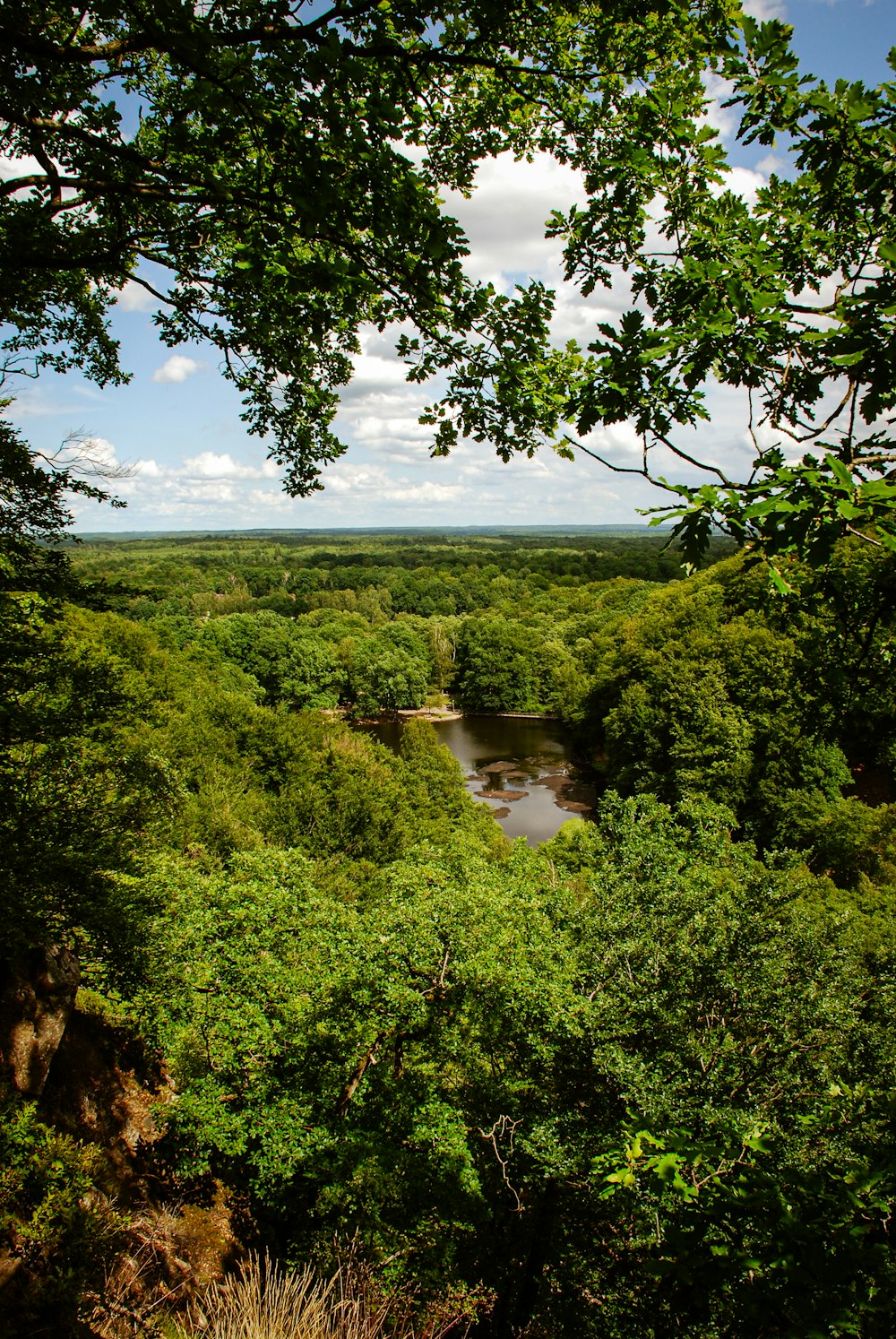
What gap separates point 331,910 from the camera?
1047cm

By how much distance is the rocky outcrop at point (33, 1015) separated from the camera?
726cm

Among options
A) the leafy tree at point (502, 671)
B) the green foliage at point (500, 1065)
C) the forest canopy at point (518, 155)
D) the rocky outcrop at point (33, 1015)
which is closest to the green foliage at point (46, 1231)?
the green foliage at point (500, 1065)

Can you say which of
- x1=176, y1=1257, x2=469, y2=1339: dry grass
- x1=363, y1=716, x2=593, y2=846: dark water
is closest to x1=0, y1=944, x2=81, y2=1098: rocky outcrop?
x1=176, y1=1257, x2=469, y2=1339: dry grass

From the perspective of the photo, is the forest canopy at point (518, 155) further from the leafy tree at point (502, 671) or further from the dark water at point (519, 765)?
the leafy tree at point (502, 671)

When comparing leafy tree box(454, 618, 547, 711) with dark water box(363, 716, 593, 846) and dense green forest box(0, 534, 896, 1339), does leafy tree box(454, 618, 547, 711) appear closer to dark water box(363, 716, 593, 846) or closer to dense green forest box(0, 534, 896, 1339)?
dark water box(363, 716, 593, 846)

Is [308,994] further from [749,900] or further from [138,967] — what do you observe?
[749,900]

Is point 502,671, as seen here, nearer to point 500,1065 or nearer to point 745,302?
point 500,1065

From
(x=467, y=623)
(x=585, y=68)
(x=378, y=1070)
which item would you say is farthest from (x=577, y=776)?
(x=585, y=68)

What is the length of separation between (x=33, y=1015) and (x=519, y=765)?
112ft

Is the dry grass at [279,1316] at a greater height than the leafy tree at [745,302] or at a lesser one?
lesser

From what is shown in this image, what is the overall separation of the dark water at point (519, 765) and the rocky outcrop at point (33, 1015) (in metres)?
18.0

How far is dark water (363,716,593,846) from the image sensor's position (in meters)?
31.0

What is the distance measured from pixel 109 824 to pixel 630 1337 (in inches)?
295

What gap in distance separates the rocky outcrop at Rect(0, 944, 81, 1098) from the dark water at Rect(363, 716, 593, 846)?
1800 centimetres
